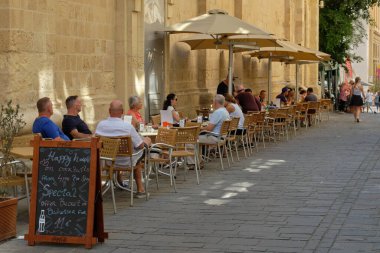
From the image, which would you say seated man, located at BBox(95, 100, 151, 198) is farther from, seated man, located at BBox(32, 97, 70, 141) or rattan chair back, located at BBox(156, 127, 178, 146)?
rattan chair back, located at BBox(156, 127, 178, 146)

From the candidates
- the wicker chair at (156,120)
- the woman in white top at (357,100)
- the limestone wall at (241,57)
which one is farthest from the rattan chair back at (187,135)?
the woman in white top at (357,100)

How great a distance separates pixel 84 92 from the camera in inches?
591

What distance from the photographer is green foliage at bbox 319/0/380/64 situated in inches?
1597

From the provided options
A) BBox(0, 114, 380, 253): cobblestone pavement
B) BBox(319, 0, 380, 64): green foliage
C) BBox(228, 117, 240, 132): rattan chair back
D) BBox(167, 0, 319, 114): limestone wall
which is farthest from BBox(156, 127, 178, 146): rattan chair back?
BBox(319, 0, 380, 64): green foliage

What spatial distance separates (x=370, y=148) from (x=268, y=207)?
30.3 ft

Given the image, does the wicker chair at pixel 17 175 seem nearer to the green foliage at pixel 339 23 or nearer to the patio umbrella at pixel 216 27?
the patio umbrella at pixel 216 27

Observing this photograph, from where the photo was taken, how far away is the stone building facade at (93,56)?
11.9 m

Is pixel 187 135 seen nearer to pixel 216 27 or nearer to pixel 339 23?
pixel 216 27

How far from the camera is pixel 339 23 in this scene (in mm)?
41156

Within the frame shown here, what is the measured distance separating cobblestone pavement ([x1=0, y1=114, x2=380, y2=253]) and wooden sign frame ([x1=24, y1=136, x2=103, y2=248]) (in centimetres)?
9

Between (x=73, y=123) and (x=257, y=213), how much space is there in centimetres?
300

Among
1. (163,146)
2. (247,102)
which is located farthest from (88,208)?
(247,102)

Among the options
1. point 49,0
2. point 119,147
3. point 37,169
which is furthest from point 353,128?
point 37,169

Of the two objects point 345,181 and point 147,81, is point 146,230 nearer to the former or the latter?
point 345,181
